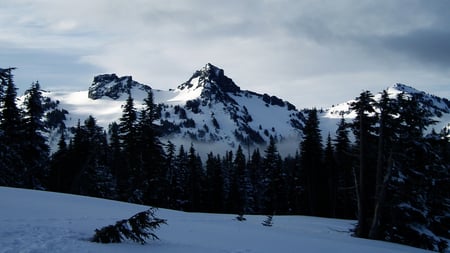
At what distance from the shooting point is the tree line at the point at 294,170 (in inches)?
943

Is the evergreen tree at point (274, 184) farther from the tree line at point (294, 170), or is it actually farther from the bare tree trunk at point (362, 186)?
the bare tree trunk at point (362, 186)

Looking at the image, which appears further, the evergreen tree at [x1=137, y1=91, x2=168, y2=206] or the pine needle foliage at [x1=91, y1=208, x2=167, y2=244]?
the evergreen tree at [x1=137, y1=91, x2=168, y2=206]

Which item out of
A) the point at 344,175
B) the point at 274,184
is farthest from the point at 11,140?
the point at 344,175

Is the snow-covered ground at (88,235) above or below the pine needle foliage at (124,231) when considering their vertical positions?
below

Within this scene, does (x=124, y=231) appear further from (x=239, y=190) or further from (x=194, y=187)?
(x=239, y=190)

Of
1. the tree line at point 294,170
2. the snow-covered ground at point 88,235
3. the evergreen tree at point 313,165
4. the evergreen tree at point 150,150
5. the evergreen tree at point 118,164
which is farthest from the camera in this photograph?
the evergreen tree at point 313,165

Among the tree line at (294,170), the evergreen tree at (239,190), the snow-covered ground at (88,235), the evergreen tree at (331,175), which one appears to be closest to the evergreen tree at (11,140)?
the tree line at (294,170)

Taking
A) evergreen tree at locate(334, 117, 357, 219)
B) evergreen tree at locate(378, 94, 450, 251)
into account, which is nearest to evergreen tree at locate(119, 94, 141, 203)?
evergreen tree at locate(334, 117, 357, 219)

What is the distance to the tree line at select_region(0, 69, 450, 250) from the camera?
2395 centimetres

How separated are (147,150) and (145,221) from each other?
25.2 metres

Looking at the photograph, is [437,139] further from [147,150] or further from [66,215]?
[147,150]

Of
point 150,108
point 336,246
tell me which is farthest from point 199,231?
point 150,108

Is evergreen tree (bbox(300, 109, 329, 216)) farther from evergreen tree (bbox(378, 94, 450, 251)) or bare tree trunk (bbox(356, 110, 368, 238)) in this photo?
evergreen tree (bbox(378, 94, 450, 251))

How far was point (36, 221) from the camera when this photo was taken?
14.3 metres
